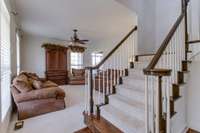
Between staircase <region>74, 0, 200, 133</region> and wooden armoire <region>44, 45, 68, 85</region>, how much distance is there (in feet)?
17.9

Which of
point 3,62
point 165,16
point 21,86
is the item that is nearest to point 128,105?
point 3,62

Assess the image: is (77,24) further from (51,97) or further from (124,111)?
(124,111)

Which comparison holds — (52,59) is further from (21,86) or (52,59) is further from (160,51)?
(160,51)

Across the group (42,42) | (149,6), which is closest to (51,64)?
(42,42)

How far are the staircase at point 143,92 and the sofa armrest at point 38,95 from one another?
4.12 feet

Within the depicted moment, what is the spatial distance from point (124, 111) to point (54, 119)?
174 cm

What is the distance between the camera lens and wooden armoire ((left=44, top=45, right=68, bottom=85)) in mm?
8016

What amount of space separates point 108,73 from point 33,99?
2009mm

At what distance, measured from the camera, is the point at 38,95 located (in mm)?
3598

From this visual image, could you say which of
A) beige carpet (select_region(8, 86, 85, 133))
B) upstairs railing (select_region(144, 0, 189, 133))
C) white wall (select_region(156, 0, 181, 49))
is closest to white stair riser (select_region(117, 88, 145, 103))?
upstairs railing (select_region(144, 0, 189, 133))

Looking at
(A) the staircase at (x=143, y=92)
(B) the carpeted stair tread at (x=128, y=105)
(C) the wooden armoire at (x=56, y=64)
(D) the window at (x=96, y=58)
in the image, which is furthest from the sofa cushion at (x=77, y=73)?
(B) the carpeted stair tread at (x=128, y=105)

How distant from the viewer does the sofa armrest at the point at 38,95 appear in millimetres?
3421

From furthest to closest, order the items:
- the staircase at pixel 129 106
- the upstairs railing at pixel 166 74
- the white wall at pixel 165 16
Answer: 1. the white wall at pixel 165 16
2. the staircase at pixel 129 106
3. the upstairs railing at pixel 166 74

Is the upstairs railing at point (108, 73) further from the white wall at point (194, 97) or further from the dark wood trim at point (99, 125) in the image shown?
the white wall at point (194, 97)
